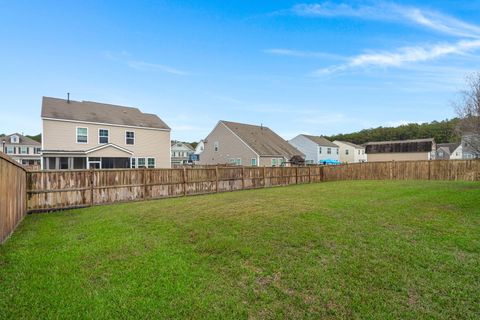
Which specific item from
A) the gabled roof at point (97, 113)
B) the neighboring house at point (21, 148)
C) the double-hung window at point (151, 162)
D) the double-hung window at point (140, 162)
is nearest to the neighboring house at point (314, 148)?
the double-hung window at point (151, 162)

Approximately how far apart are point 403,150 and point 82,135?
153 ft

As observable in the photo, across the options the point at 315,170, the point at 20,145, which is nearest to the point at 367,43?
the point at 315,170

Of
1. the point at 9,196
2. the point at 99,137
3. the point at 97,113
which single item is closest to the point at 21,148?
the point at 97,113

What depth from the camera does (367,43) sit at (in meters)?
15.2

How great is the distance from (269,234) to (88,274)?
3249 mm

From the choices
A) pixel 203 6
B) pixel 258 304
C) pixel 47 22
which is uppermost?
pixel 203 6

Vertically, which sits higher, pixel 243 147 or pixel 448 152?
pixel 243 147

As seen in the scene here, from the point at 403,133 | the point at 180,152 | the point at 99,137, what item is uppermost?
the point at 403,133

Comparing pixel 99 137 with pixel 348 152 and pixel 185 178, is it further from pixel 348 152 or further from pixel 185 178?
pixel 348 152

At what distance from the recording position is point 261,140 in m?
34.9

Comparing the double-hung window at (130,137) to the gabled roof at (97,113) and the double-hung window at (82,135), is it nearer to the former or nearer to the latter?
the gabled roof at (97,113)

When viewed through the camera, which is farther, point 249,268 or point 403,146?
point 403,146

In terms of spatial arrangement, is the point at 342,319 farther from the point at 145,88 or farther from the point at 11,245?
the point at 145,88

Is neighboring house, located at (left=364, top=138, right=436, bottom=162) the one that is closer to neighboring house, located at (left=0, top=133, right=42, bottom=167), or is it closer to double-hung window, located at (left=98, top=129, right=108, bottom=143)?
double-hung window, located at (left=98, top=129, right=108, bottom=143)
